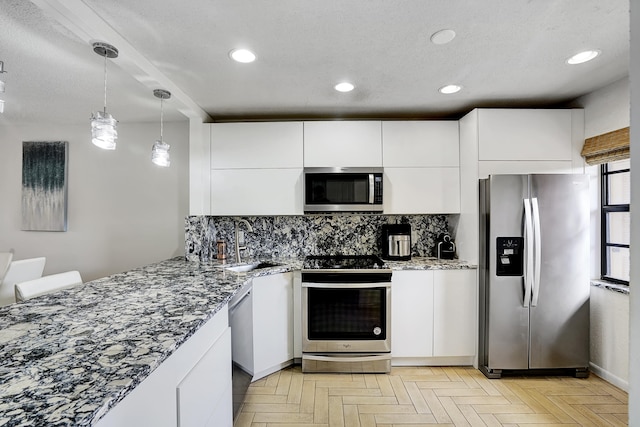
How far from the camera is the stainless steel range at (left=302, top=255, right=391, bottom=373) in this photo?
2648mm

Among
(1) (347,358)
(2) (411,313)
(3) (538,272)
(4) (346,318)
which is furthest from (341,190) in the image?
(3) (538,272)

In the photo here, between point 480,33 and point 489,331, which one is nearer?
point 480,33

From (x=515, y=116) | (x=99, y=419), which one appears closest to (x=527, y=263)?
(x=515, y=116)

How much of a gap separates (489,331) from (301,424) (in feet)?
5.33

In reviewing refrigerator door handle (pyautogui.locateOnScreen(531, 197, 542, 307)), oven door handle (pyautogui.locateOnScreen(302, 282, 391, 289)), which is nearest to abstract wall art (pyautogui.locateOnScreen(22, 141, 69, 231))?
oven door handle (pyautogui.locateOnScreen(302, 282, 391, 289))

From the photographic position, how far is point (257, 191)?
301 cm

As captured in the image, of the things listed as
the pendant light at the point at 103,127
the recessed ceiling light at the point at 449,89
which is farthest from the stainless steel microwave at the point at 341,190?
the pendant light at the point at 103,127

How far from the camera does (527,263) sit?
8.11 feet

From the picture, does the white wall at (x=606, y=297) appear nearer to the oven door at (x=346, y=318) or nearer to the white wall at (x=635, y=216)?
the oven door at (x=346, y=318)

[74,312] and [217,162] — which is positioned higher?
[217,162]

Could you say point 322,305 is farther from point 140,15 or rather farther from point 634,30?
point 634,30

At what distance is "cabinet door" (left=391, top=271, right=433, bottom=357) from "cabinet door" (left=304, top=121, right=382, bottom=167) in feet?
3.59

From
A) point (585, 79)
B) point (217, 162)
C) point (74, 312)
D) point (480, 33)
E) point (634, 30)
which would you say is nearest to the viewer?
point (634, 30)

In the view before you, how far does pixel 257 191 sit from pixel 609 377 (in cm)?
324
